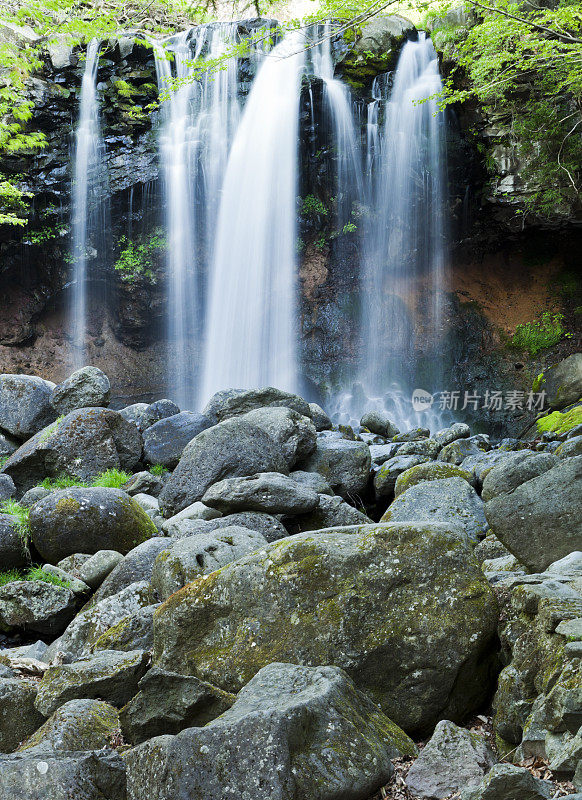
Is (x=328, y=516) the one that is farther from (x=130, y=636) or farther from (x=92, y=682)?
(x=92, y=682)

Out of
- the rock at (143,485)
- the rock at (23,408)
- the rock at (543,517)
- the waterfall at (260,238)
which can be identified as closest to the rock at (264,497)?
the rock at (543,517)

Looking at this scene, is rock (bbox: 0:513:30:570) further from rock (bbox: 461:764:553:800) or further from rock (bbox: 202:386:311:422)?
rock (bbox: 461:764:553:800)

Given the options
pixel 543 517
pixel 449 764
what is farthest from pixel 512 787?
pixel 543 517

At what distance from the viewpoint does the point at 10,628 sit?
6078 millimetres

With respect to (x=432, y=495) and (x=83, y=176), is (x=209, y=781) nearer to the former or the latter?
(x=432, y=495)

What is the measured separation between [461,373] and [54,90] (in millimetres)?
14173

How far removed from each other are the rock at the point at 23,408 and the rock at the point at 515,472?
7.96m

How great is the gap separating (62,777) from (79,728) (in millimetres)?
675

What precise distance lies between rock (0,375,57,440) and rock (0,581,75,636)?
5.67m

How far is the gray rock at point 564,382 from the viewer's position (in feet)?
51.8

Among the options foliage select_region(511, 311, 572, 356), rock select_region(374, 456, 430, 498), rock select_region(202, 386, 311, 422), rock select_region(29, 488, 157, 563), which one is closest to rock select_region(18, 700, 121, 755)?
rock select_region(29, 488, 157, 563)

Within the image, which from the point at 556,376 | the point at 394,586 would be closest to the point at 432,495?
the point at 394,586

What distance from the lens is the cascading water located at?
58.9 feet

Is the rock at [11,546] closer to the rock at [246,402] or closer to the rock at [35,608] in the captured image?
the rock at [35,608]
